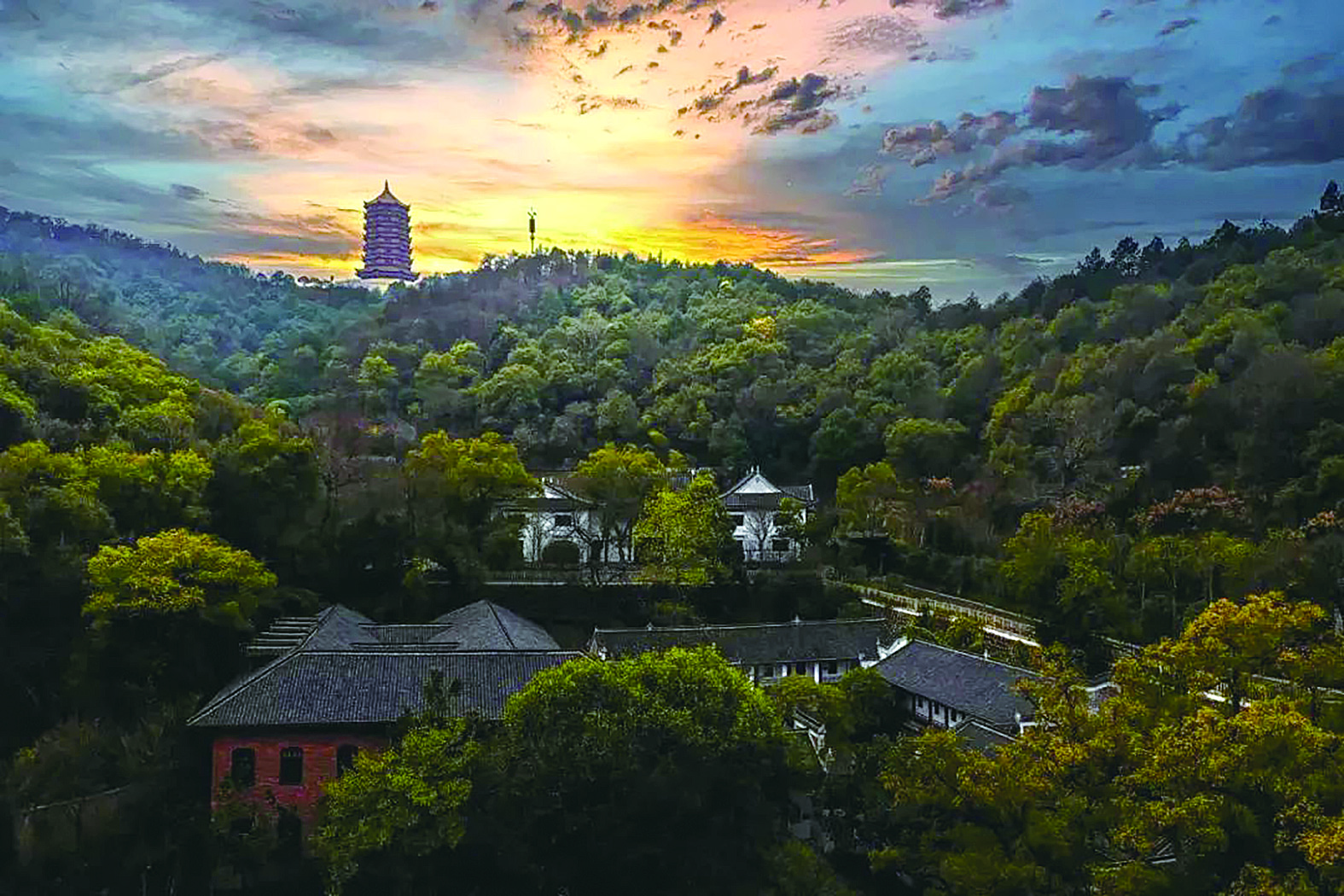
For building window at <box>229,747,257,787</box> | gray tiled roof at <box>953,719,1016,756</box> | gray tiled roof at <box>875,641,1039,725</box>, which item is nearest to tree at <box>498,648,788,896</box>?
gray tiled roof at <box>953,719,1016,756</box>

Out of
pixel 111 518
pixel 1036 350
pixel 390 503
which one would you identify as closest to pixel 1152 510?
pixel 1036 350

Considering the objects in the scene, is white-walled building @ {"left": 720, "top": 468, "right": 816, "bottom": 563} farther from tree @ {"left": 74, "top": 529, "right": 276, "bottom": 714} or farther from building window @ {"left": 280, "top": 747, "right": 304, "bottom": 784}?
building window @ {"left": 280, "top": 747, "right": 304, "bottom": 784}

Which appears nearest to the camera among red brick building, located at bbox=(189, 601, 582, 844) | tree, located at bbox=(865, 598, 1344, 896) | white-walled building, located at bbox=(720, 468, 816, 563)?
tree, located at bbox=(865, 598, 1344, 896)

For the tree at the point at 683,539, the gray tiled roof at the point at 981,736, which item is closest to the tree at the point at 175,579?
the tree at the point at 683,539

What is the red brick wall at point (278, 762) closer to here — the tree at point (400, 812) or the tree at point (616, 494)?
the tree at point (400, 812)

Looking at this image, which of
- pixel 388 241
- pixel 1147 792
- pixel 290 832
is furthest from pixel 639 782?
pixel 388 241

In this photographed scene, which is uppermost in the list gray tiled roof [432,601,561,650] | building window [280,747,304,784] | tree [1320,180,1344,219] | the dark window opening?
tree [1320,180,1344,219]

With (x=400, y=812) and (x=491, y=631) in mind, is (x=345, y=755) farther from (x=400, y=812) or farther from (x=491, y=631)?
(x=491, y=631)
